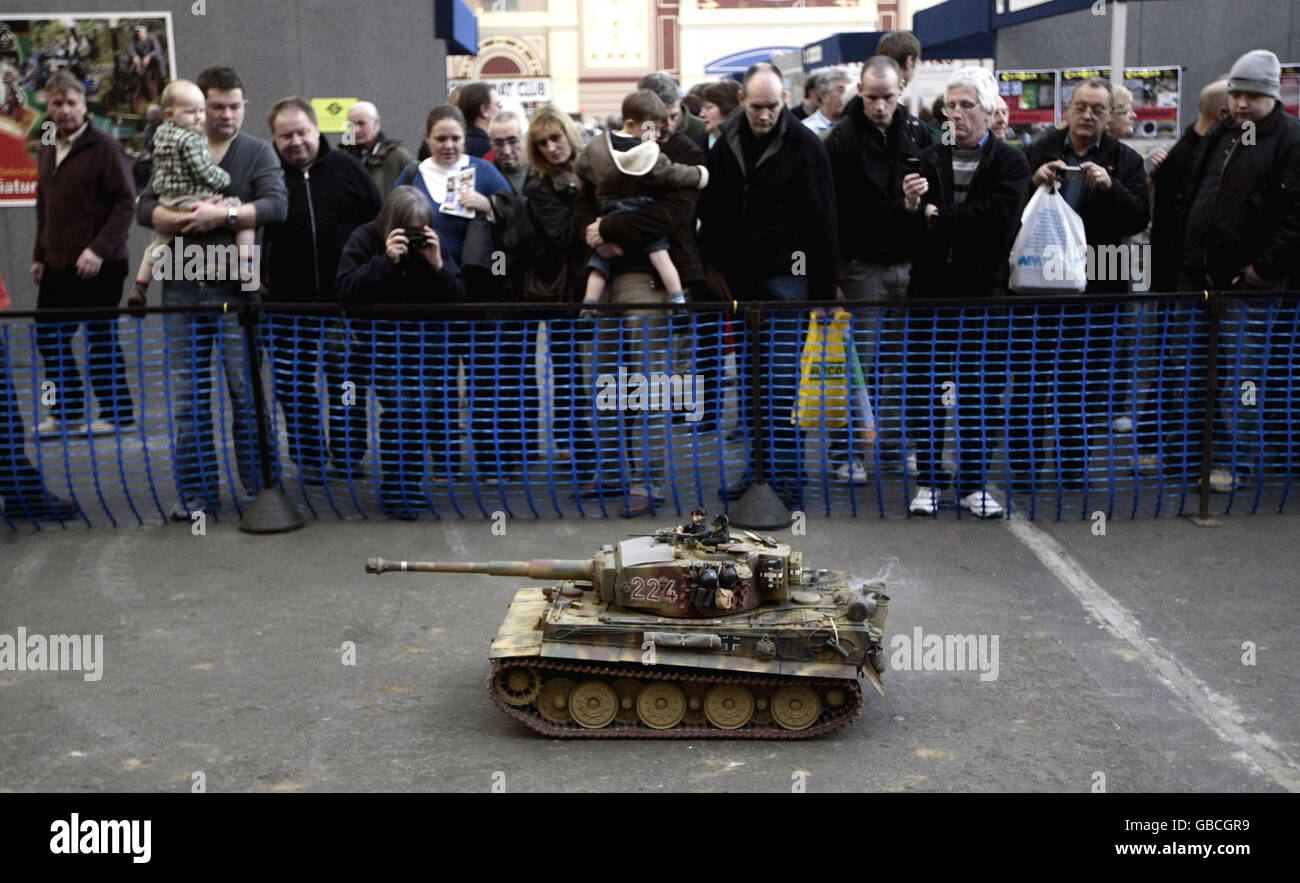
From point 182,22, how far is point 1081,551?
9.92 meters

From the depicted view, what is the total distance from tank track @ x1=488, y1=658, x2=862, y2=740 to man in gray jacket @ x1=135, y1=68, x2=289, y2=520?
3.82 meters

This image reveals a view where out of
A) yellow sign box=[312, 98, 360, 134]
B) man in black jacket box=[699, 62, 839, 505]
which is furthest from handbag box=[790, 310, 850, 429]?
yellow sign box=[312, 98, 360, 134]

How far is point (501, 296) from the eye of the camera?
30.5 ft

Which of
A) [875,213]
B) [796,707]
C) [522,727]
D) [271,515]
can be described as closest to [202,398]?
[271,515]

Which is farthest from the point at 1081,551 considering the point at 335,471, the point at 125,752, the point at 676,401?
the point at 125,752

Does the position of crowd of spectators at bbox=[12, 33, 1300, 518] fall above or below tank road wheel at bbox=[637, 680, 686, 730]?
above

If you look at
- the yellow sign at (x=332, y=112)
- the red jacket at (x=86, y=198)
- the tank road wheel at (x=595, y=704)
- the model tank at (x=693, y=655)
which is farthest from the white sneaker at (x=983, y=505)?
the yellow sign at (x=332, y=112)

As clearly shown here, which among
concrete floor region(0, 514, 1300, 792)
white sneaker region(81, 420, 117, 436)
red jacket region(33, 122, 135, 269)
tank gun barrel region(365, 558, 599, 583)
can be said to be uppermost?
red jacket region(33, 122, 135, 269)

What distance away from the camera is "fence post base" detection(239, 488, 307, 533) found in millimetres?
8680

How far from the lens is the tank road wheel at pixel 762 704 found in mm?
5852

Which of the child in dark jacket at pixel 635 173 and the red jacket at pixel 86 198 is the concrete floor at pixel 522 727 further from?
the red jacket at pixel 86 198

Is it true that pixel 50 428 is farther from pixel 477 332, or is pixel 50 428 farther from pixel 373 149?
pixel 373 149

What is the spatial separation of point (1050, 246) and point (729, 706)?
4203 mm

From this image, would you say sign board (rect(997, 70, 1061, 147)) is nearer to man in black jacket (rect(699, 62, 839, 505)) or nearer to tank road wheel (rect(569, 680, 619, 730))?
man in black jacket (rect(699, 62, 839, 505))
